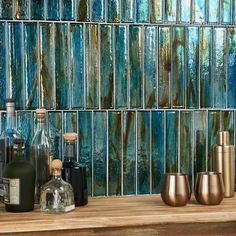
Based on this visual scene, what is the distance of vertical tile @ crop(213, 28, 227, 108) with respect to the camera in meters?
2.28

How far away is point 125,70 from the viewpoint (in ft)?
7.24

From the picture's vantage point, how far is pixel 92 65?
2.18 meters

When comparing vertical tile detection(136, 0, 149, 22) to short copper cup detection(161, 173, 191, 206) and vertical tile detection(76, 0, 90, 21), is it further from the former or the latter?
short copper cup detection(161, 173, 191, 206)

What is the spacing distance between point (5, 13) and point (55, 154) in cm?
56

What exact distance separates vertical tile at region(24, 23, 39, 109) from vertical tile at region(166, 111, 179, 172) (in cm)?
54

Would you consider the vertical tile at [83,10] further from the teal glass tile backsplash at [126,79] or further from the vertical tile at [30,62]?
the vertical tile at [30,62]

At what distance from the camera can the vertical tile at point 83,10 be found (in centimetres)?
217

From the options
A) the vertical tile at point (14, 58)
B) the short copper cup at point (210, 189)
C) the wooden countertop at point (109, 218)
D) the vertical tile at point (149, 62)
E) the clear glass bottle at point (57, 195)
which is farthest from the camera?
the vertical tile at point (149, 62)

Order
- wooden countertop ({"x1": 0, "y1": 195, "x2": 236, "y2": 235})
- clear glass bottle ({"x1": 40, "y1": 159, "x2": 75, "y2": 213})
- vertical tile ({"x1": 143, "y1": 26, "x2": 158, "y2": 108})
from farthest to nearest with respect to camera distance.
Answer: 1. vertical tile ({"x1": 143, "y1": 26, "x2": 158, "y2": 108})
2. clear glass bottle ({"x1": 40, "y1": 159, "x2": 75, "y2": 213})
3. wooden countertop ({"x1": 0, "y1": 195, "x2": 236, "y2": 235})

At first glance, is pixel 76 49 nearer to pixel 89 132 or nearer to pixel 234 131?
pixel 89 132

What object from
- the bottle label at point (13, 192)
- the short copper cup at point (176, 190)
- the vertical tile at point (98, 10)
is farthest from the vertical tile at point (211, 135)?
the bottle label at point (13, 192)

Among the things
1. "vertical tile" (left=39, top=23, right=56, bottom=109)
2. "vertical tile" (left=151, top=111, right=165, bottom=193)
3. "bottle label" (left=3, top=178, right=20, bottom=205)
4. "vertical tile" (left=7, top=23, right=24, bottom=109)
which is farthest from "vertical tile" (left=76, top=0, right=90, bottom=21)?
"bottle label" (left=3, top=178, right=20, bottom=205)

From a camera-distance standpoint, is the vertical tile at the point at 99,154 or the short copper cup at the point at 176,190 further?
the vertical tile at the point at 99,154

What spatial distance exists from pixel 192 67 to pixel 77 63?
47 cm
